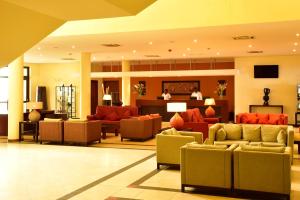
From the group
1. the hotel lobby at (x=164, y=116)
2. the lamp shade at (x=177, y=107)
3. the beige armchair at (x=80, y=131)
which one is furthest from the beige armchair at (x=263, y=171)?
the beige armchair at (x=80, y=131)

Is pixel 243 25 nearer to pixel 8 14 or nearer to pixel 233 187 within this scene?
pixel 233 187

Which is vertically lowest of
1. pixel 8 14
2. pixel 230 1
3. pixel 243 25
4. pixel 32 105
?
pixel 32 105

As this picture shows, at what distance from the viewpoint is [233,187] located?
5.58 meters

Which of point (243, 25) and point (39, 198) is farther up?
point (243, 25)

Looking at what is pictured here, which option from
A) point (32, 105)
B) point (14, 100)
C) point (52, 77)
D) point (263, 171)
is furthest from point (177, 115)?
point (52, 77)

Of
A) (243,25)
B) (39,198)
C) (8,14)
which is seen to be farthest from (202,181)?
(243,25)

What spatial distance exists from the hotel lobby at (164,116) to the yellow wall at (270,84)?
5 cm

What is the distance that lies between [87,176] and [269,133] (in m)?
4.23

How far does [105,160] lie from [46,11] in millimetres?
5957

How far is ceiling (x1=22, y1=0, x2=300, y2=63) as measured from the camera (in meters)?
9.00

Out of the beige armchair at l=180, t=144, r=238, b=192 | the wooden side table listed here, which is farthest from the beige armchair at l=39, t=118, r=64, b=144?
the beige armchair at l=180, t=144, r=238, b=192

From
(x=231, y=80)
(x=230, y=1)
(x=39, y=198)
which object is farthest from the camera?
(x=231, y=80)

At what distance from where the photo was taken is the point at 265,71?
56.7 ft

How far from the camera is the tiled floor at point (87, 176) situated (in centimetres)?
573
